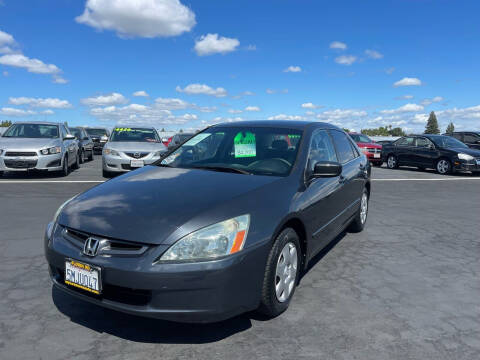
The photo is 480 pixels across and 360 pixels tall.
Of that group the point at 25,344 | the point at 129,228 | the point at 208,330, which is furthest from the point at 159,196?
the point at 25,344

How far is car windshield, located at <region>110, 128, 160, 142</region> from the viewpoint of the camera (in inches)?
459

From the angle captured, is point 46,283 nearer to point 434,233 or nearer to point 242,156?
point 242,156

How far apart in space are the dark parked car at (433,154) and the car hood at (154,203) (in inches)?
532

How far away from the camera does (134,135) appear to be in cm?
1183

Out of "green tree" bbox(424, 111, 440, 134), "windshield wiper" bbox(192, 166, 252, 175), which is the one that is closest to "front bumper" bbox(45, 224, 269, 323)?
"windshield wiper" bbox(192, 166, 252, 175)

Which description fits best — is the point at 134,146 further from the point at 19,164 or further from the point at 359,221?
the point at 359,221

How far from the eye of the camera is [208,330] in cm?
266

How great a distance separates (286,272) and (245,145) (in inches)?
54.6

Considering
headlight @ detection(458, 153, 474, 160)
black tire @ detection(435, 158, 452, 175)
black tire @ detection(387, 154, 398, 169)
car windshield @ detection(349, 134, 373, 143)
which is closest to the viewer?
headlight @ detection(458, 153, 474, 160)

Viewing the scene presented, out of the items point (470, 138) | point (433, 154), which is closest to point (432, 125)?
point (470, 138)

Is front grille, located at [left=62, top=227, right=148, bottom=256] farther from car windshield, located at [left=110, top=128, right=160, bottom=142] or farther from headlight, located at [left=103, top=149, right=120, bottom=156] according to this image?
car windshield, located at [left=110, top=128, right=160, bottom=142]

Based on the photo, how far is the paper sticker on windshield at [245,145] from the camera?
12.2ft

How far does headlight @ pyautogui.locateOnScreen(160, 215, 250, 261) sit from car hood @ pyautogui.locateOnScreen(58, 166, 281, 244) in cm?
6

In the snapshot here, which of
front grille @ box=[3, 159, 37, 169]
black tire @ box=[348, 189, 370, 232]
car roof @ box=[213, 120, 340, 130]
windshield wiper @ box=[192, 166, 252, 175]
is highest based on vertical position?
car roof @ box=[213, 120, 340, 130]
